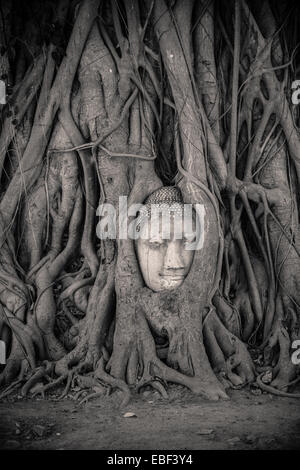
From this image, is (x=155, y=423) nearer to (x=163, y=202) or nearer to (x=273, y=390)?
(x=273, y=390)

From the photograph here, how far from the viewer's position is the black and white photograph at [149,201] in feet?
13.6

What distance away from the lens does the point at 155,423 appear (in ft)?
11.3

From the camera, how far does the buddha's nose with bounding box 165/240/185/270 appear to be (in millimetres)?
4246

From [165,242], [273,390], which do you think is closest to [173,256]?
[165,242]

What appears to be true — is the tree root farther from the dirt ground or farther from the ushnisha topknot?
the ushnisha topknot

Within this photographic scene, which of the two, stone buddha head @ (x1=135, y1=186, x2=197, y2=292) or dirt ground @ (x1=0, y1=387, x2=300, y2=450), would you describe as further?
stone buddha head @ (x1=135, y1=186, x2=197, y2=292)

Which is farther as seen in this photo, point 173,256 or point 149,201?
point 149,201

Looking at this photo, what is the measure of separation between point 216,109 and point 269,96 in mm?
459

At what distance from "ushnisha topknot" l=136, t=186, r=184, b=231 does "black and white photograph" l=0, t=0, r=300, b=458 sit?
1 cm

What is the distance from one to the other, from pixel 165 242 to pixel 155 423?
1.34 metres

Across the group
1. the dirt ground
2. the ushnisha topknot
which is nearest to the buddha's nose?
the ushnisha topknot

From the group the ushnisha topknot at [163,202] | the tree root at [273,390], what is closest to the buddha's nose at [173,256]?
the ushnisha topknot at [163,202]
